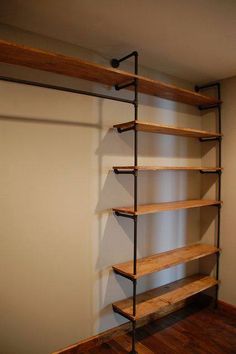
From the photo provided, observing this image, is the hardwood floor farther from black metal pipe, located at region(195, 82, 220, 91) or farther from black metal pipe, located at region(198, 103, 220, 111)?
black metal pipe, located at region(195, 82, 220, 91)

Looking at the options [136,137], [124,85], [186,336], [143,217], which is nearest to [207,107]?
[124,85]

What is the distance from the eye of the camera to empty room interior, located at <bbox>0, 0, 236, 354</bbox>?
181 cm

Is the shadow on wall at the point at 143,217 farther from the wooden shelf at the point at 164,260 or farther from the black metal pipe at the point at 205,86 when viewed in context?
the black metal pipe at the point at 205,86

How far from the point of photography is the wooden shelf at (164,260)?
2213mm

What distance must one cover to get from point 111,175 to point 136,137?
1.42 ft

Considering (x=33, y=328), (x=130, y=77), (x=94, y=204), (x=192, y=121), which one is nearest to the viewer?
(x=33, y=328)

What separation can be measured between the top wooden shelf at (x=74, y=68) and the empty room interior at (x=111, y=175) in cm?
1

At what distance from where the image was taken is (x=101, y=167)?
2283 mm

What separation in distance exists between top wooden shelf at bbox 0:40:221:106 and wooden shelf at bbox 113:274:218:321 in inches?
73.7

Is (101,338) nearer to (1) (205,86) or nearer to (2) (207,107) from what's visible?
(2) (207,107)

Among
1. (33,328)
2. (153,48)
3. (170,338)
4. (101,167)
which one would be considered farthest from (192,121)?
(33,328)

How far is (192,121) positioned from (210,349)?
2.21 metres

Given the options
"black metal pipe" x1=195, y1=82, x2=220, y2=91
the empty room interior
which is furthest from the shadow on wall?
"black metal pipe" x1=195, y1=82, x2=220, y2=91

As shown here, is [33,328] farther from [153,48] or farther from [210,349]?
[153,48]
